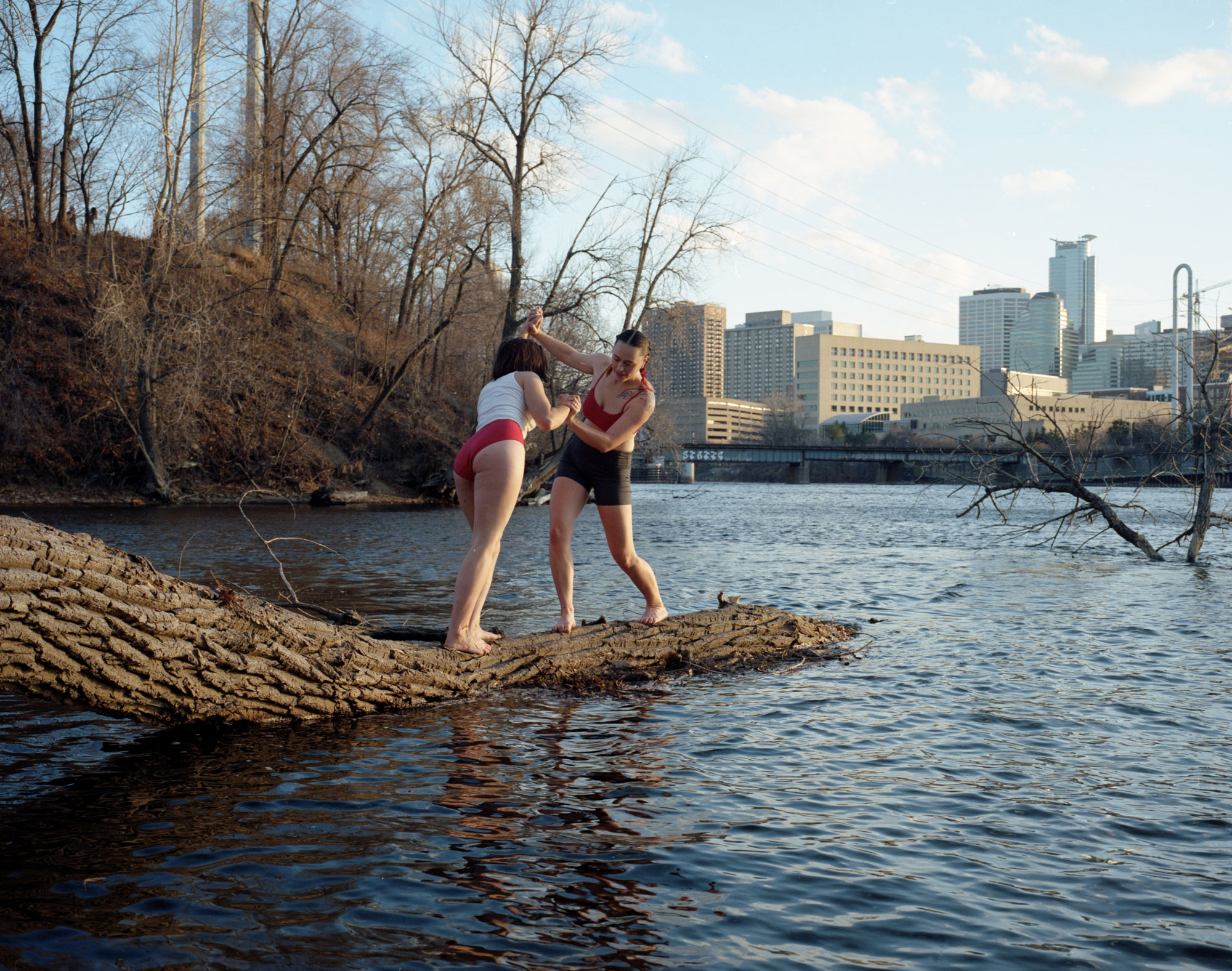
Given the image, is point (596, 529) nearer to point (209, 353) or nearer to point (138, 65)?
point (209, 353)

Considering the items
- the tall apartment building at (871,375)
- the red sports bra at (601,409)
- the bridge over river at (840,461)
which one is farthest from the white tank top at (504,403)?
the tall apartment building at (871,375)

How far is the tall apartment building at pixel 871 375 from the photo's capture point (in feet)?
617

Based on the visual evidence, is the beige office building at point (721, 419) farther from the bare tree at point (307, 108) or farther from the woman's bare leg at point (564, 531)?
the woman's bare leg at point (564, 531)

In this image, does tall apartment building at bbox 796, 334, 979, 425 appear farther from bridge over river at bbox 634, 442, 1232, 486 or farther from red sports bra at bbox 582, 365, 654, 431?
red sports bra at bbox 582, 365, 654, 431

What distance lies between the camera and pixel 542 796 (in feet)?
15.6

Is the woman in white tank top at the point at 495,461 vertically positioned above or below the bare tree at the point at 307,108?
below

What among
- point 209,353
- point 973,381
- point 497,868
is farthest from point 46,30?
point 973,381

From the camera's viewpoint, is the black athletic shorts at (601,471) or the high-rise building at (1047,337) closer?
the black athletic shorts at (601,471)

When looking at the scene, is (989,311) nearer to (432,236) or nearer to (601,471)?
(432,236)

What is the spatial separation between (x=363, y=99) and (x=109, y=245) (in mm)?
14139

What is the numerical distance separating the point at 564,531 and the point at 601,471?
0.51 metres

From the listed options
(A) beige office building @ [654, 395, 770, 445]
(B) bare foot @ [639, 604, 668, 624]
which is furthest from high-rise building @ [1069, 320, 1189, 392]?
(B) bare foot @ [639, 604, 668, 624]

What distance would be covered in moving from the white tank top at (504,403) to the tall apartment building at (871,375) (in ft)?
602

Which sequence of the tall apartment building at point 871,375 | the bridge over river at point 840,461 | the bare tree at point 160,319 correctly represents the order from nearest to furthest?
the bare tree at point 160,319
the bridge over river at point 840,461
the tall apartment building at point 871,375
